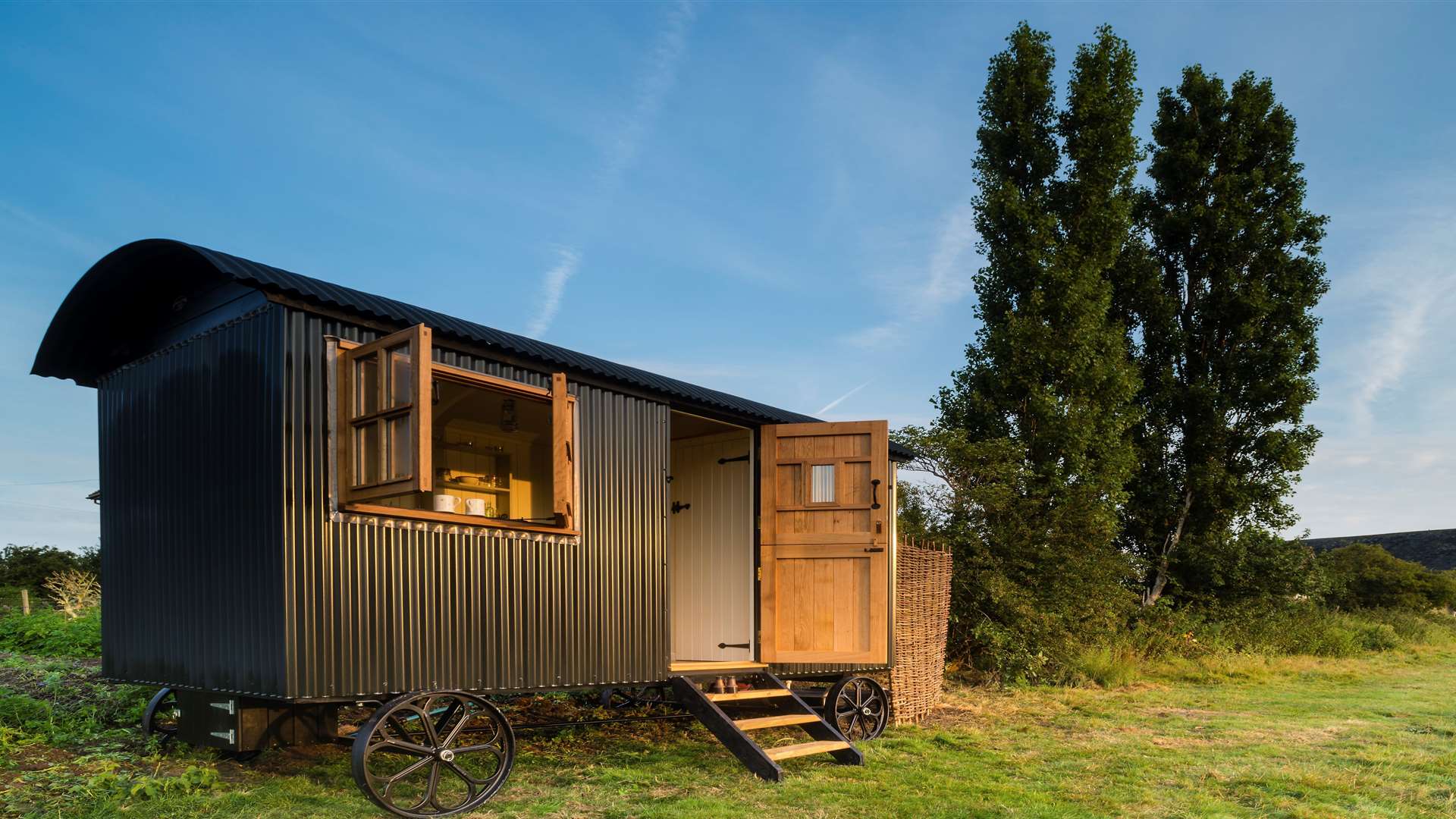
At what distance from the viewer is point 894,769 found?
687 centimetres

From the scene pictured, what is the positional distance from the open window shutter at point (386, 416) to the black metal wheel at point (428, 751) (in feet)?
3.95

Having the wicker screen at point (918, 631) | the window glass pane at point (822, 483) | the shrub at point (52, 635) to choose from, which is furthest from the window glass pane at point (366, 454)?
the shrub at point (52, 635)

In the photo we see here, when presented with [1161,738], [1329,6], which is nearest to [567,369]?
[1161,738]

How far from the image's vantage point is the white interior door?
28.2ft

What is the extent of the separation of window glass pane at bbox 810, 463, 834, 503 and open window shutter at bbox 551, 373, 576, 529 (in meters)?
2.32

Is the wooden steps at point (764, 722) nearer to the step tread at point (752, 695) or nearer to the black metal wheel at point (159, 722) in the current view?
the step tread at point (752, 695)

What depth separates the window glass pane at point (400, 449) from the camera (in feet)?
16.8

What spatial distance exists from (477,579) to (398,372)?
1.40 m

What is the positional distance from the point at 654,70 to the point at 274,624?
7567 mm

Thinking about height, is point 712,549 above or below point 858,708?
above

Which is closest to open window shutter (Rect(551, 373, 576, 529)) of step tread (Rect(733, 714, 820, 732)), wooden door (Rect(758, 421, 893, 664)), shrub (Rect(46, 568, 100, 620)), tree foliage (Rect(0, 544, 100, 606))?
step tread (Rect(733, 714, 820, 732))

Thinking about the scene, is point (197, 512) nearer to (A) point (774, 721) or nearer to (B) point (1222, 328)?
(A) point (774, 721)

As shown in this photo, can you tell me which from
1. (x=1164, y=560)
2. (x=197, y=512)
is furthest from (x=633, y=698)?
(x=1164, y=560)

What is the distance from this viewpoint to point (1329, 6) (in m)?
12.1
